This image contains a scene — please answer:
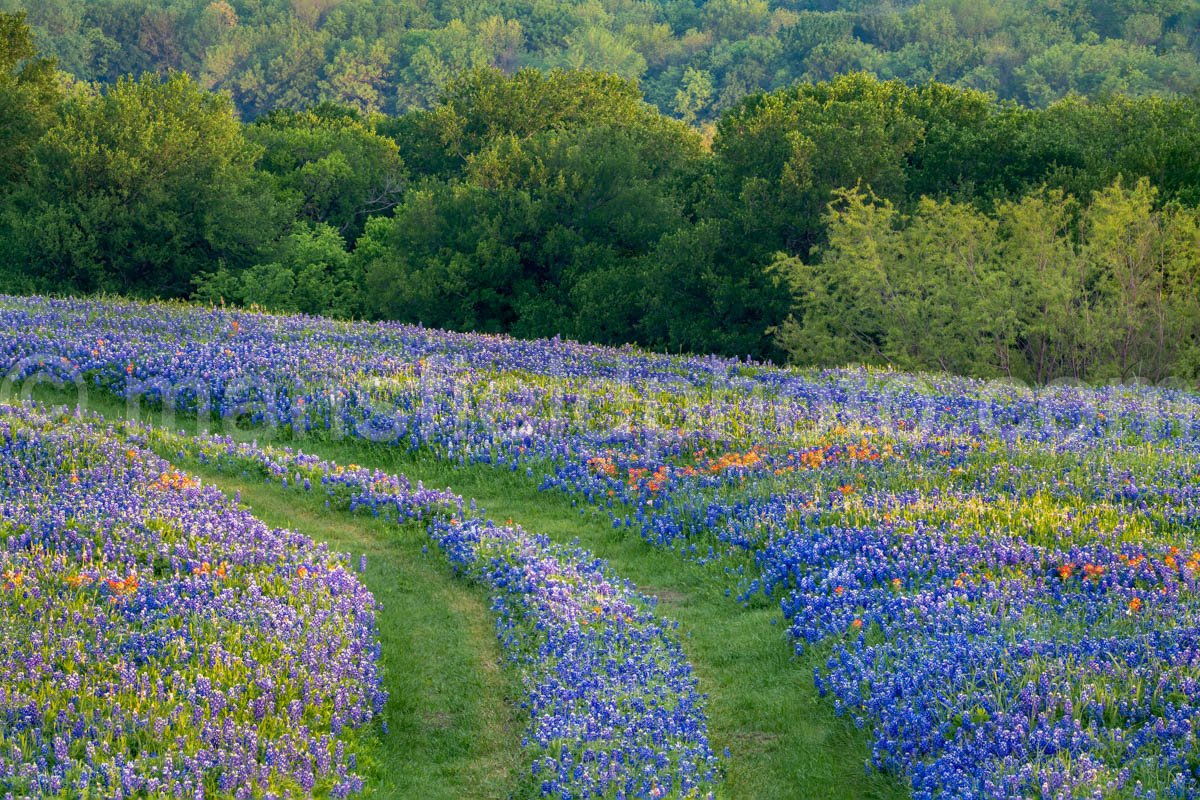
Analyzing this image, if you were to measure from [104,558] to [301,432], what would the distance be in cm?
681

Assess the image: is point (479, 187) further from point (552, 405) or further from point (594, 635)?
point (594, 635)

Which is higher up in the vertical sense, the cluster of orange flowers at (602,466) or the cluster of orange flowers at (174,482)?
the cluster of orange flowers at (602,466)

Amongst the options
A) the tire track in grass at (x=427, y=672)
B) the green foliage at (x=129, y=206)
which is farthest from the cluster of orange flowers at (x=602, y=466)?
the green foliage at (x=129, y=206)

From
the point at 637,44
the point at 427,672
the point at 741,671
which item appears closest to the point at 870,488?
the point at 741,671

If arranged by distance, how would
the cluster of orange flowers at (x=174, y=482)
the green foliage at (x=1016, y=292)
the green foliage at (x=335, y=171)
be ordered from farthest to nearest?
the green foliage at (x=335, y=171) → the green foliage at (x=1016, y=292) → the cluster of orange flowers at (x=174, y=482)

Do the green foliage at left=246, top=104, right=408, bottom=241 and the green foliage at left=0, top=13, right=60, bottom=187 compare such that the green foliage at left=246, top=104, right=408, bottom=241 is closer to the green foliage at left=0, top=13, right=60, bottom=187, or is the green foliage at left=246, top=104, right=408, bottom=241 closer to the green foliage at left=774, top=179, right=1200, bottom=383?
the green foliage at left=0, top=13, right=60, bottom=187

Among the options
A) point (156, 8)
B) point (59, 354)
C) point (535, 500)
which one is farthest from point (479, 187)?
point (156, 8)

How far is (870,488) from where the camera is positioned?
46.3ft

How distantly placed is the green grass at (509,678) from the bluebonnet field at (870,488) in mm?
287

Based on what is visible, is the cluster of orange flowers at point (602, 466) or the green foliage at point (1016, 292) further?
the green foliage at point (1016, 292)

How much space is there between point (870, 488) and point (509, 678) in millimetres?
5600

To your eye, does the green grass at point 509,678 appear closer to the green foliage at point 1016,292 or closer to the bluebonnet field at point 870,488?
the bluebonnet field at point 870,488

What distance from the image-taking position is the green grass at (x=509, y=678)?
348 inches

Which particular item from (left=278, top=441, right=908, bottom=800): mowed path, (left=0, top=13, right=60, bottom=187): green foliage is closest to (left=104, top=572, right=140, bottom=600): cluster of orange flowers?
(left=278, top=441, right=908, bottom=800): mowed path
